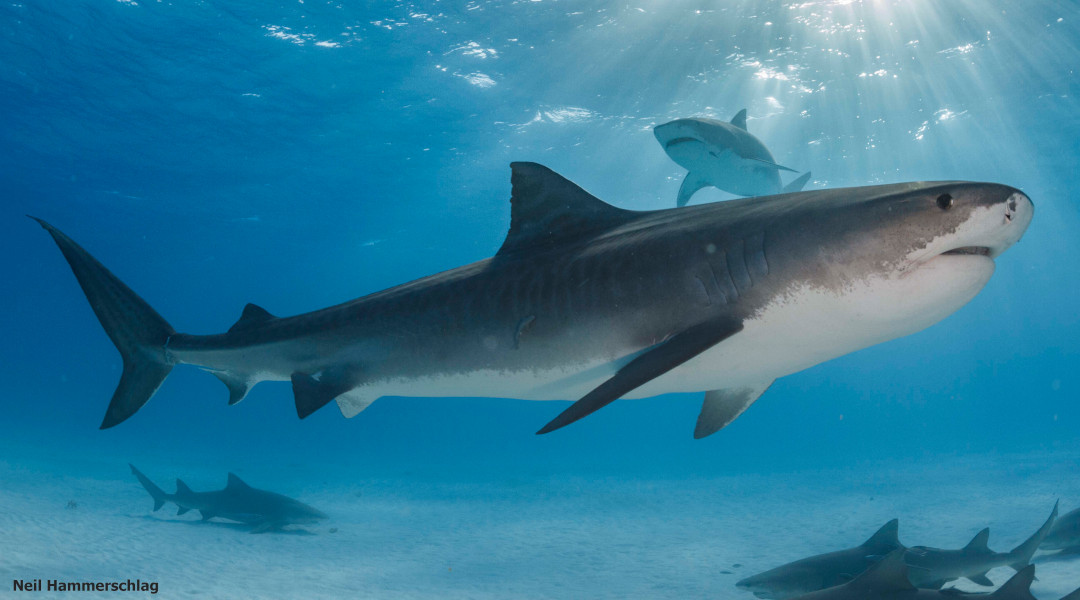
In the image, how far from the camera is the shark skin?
12.2 ft

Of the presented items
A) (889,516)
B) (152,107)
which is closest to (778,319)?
(889,516)

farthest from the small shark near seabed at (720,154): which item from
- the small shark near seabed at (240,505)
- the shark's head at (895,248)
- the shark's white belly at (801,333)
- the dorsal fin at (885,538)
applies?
the small shark near seabed at (240,505)

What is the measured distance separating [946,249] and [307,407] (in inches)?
138

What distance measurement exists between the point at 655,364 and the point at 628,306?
496mm

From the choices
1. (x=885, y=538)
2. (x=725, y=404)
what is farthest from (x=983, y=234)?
(x=885, y=538)

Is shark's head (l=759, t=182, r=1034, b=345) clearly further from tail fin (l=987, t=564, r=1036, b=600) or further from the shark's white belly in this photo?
tail fin (l=987, t=564, r=1036, b=600)

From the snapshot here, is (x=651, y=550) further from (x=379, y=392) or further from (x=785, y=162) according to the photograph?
(x=785, y=162)

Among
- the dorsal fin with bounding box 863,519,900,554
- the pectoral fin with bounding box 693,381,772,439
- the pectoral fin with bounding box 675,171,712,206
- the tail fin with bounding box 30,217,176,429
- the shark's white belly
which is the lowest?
the dorsal fin with bounding box 863,519,900,554

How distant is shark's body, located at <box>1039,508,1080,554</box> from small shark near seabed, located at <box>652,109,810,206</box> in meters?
6.10

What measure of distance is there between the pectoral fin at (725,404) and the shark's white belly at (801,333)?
23 centimetres

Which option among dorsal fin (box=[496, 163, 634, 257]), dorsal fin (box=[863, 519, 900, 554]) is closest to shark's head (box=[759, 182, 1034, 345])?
dorsal fin (box=[496, 163, 634, 257])

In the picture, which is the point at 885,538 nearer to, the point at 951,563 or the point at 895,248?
the point at 951,563

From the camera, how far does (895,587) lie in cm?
379

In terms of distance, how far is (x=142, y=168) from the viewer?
27406 mm
